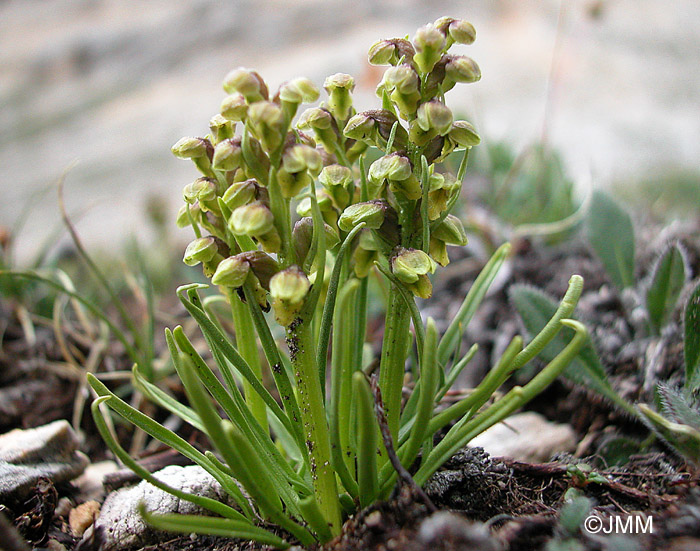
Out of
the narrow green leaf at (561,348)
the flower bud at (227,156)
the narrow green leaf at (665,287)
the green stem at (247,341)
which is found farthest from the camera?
the narrow green leaf at (665,287)

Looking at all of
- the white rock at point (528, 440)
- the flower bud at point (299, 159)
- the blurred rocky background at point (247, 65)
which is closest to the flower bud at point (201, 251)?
the flower bud at point (299, 159)

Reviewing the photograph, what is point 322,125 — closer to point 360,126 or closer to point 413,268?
point 360,126

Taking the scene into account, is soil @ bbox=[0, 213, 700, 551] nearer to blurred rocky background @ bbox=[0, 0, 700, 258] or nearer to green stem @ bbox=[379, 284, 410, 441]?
green stem @ bbox=[379, 284, 410, 441]

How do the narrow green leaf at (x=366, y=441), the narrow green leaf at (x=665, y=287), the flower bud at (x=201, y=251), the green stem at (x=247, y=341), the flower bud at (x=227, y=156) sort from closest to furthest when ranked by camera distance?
the narrow green leaf at (x=366, y=441)
the flower bud at (x=227, y=156)
the flower bud at (x=201, y=251)
the green stem at (x=247, y=341)
the narrow green leaf at (x=665, y=287)

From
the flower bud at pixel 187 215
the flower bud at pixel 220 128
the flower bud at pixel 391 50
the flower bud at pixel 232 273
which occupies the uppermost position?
the flower bud at pixel 391 50

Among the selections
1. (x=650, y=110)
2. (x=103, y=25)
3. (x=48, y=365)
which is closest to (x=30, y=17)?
(x=103, y=25)

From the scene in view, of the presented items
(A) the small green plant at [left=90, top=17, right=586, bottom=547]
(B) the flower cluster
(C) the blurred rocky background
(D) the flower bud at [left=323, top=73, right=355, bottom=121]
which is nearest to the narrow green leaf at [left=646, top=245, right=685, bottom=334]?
(A) the small green plant at [left=90, top=17, right=586, bottom=547]

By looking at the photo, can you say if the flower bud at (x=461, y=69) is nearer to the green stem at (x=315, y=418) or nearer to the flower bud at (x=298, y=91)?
the flower bud at (x=298, y=91)
